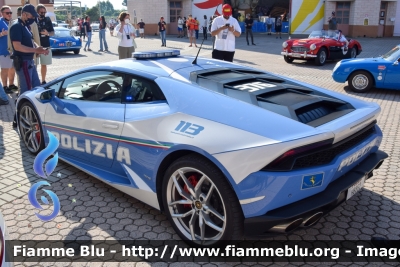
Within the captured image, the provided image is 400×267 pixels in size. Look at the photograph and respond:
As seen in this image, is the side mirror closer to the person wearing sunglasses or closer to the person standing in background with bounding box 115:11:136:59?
the person wearing sunglasses

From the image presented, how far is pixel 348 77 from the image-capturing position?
9555 mm

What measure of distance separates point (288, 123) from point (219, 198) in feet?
2.37

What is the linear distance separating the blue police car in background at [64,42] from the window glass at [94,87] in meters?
13.7

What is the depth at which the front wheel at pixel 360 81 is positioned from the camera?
30.4 ft

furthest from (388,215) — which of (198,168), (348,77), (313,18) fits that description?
(313,18)

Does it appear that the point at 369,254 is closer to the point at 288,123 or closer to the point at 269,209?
the point at 269,209

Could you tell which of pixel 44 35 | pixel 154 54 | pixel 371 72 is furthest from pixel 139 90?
pixel 371 72

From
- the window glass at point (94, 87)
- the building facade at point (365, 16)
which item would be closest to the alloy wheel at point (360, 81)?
the window glass at point (94, 87)

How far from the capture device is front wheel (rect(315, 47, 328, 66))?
1386 centimetres

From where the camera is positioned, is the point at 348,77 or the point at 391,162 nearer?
the point at 391,162

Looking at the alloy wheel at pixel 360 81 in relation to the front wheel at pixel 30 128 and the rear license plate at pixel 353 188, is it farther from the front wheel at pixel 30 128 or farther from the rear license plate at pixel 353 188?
the front wheel at pixel 30 128

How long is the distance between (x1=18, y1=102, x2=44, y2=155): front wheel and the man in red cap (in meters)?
4.05

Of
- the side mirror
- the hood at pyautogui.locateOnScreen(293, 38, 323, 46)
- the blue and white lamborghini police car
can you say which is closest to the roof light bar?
the blue and white lamborghini police car

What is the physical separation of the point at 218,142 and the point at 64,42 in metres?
Result: 16.2
